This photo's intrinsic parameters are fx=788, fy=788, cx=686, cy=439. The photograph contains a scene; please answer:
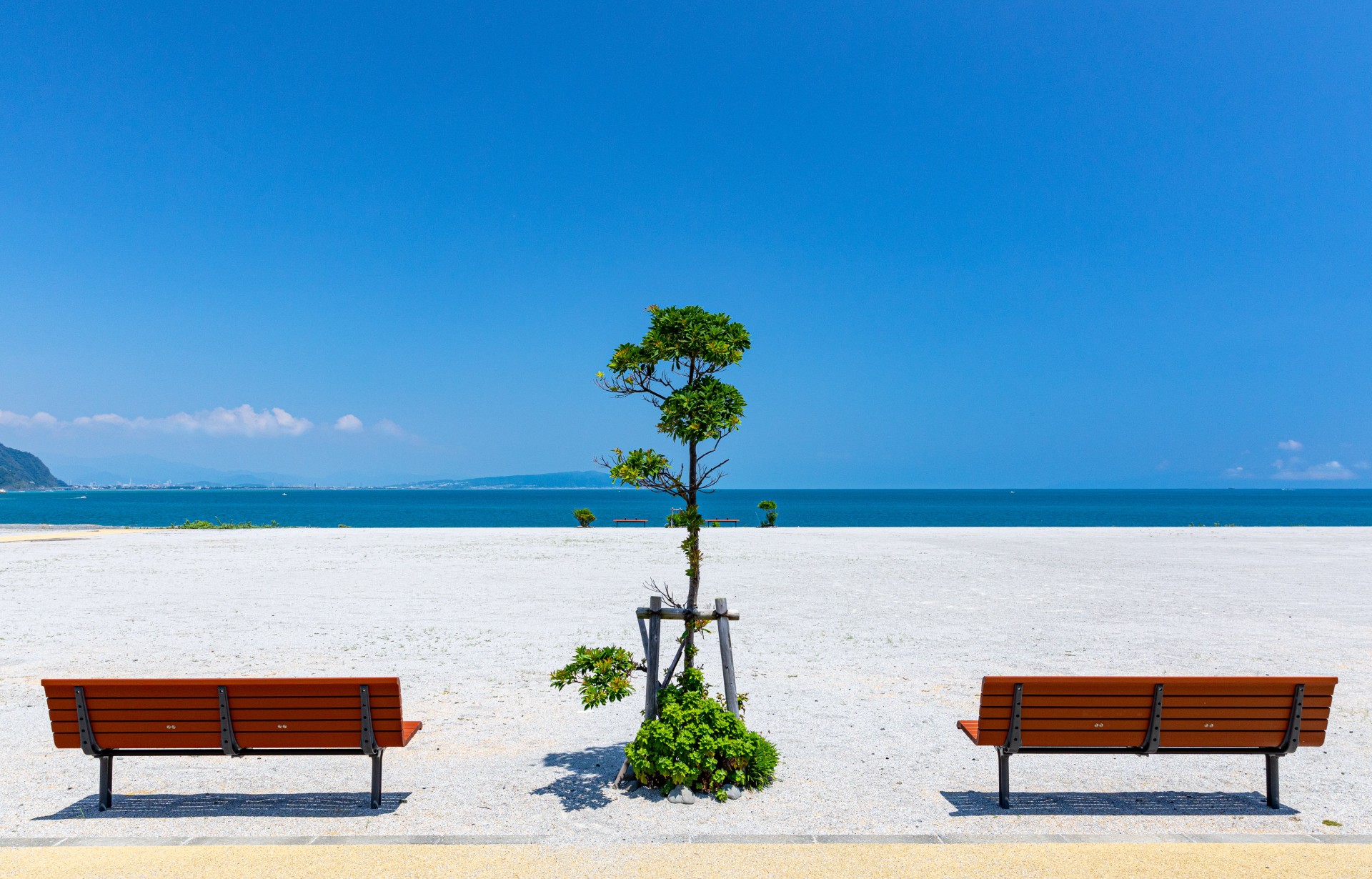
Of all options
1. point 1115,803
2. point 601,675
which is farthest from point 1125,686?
point 601,675

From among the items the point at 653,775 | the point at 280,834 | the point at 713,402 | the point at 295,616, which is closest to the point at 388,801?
the point at 280,834

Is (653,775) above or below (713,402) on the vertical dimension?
below

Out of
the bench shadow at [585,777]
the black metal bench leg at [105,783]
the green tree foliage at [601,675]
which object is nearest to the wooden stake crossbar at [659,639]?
the green tree foliage at [601,675]

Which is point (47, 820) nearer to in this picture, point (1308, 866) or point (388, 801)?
point (388, 801)

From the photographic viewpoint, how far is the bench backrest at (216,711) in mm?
5223

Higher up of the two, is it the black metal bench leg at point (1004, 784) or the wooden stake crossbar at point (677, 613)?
the wooden stake crossbar at point (677, 613)

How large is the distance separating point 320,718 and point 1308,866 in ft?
20.2

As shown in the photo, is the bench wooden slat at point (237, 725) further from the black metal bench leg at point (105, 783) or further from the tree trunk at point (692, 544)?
the tree trunk at point (692, 544)

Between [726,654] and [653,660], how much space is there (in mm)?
538

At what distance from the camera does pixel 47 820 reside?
5.31 metres

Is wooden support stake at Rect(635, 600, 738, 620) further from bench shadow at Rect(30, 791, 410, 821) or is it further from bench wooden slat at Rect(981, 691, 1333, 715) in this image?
bench shadow at Rect(30, 791, 410, 821)

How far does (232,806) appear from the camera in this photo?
18.4 feet

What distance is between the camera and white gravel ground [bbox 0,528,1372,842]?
5.43 metres

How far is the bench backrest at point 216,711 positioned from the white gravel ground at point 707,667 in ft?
1.90
